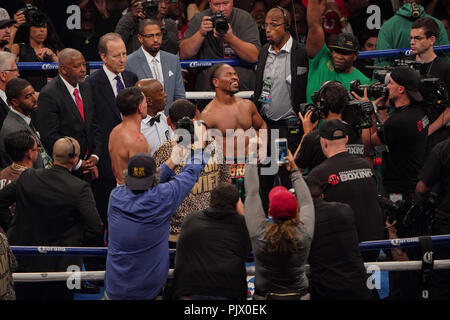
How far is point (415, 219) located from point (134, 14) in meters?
3.59

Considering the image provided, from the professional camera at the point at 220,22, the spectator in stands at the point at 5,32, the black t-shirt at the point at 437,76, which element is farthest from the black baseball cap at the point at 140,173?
the spectator in stands at the point at 5,32

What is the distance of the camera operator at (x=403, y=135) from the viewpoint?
5848 millimetres

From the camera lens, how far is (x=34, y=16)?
24.5ft

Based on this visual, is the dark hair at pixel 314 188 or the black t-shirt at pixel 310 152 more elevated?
the black t-shirt at pixel 310 152

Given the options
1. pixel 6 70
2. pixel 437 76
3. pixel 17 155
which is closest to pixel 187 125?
pixel 17 155

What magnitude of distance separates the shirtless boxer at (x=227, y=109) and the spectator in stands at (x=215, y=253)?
215 centimetres

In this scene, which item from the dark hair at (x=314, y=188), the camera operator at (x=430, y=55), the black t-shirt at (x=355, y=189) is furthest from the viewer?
the camera operator at (x=430, y=55)

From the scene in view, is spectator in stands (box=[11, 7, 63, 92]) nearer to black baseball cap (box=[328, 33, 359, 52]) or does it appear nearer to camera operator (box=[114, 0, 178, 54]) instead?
camera operator (box=[114, 0, 178, 54])

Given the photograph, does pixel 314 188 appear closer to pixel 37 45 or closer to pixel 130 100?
pixel 130 100

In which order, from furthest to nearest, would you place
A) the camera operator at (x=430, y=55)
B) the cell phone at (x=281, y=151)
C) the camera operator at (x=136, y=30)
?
1. the camera operator at (x=136, y=30)
2. the camera operator at (x=430, y=55)
3. the cell phone at (x=281, y=151)

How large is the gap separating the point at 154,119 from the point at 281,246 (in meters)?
2.19

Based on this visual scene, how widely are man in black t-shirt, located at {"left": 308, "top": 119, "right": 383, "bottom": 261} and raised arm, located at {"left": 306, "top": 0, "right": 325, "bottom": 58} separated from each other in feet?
6.38

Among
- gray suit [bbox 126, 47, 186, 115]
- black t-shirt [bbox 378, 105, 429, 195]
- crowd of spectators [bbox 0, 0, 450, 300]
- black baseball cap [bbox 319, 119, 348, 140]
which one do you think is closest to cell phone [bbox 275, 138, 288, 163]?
crowd of spectators [bbox 0, 0, 450, 300]

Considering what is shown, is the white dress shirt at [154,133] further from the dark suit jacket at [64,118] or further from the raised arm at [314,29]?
the raised arm at [314,29]
